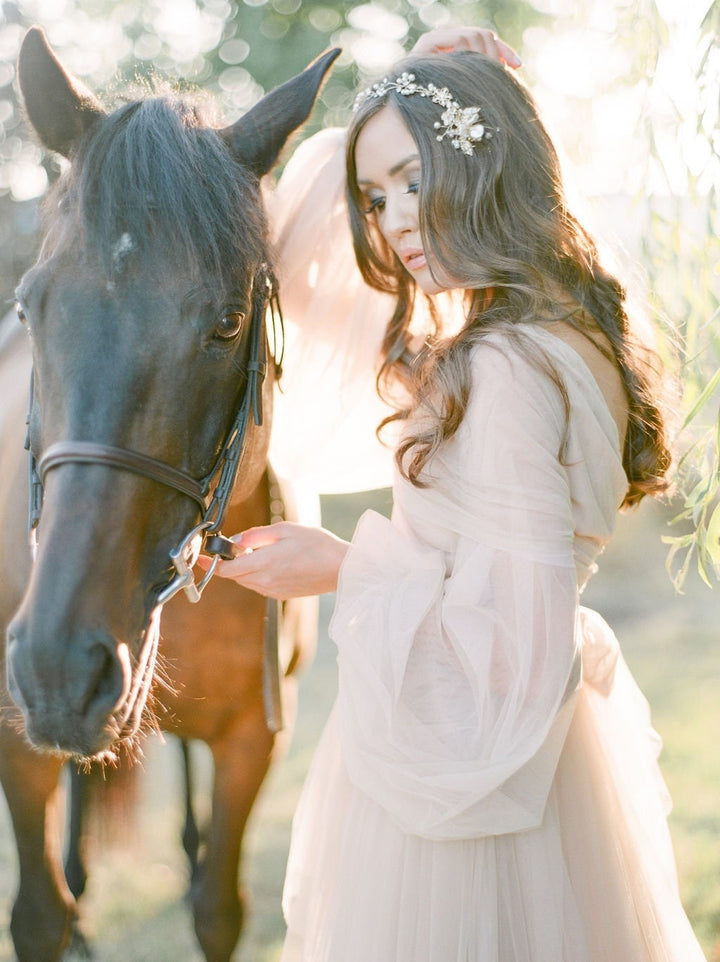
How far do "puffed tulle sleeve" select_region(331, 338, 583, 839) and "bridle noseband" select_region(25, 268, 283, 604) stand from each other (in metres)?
0.29

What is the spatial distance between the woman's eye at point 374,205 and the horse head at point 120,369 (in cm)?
26

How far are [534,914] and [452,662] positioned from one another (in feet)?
1.41

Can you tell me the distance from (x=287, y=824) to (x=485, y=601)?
279 cm

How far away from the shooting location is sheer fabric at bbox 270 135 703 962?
4.88 feet

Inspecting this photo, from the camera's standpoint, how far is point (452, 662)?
61.8 inches

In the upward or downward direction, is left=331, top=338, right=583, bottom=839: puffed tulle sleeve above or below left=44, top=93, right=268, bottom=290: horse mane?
below

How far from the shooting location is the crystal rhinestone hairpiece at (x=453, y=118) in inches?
65.8

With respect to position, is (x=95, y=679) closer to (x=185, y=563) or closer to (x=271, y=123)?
(x=185, y=563)

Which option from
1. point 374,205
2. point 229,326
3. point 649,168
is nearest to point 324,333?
point 374,205

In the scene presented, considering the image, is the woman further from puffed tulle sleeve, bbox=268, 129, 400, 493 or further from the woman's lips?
puffed tulle sleeve, bbox=268, 129, 400, 493

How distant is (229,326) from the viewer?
161 cm

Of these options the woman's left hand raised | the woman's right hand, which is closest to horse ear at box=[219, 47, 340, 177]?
the woman's right hand

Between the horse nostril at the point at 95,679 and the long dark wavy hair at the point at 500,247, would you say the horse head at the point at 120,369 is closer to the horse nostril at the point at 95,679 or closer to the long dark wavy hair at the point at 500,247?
the horse nostril at the point at 95,679

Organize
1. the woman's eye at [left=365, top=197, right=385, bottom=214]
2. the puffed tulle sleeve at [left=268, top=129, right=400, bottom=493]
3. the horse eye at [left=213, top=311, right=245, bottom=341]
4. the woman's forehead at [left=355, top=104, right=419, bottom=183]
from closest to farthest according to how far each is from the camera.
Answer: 1. the horse eye at [left=213, top=311, right=245, bottom=341]
2. the woman's forehead at [left=355, top=104, right=419, bottom=183]
3. the woman's eye at [left=365, top=197, right=385, bottom=214]
4. the puffed tulle sleeve at [left=268, top=129, right=400, bottom=493]
